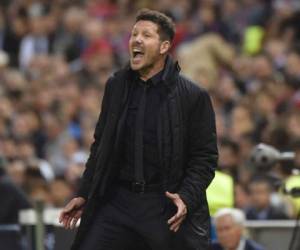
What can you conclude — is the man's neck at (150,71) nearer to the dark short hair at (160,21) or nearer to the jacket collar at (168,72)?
the jacket collar at (168,72)

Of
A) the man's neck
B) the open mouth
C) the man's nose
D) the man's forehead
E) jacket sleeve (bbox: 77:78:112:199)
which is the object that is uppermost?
the man's forehead

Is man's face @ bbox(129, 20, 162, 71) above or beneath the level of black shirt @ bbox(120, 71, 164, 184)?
above

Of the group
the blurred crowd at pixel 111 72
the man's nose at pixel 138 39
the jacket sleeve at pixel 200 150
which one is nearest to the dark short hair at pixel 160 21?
the man's nose at pixel 138 39

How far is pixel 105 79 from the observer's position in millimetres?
18906

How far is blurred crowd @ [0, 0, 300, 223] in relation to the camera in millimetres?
14531

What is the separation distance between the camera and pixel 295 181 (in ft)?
38.9

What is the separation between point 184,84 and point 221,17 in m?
10.8

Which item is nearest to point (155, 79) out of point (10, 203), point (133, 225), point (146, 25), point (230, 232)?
point (146, 25)

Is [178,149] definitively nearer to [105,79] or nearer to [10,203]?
[10,203]

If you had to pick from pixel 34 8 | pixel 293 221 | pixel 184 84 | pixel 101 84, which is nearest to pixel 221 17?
pixel 101 84

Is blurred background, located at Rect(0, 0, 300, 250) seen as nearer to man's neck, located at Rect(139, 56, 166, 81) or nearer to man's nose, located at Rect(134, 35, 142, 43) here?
man's neck, located at Rect(139, 56, 166, 81)

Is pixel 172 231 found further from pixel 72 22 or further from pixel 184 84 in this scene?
pixel 72 22

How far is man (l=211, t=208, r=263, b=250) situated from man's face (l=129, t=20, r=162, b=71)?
2.88 meters

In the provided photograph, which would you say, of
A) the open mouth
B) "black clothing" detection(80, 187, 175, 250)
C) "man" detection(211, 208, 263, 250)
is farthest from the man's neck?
"man" detection(211, 208, 263, 250)
